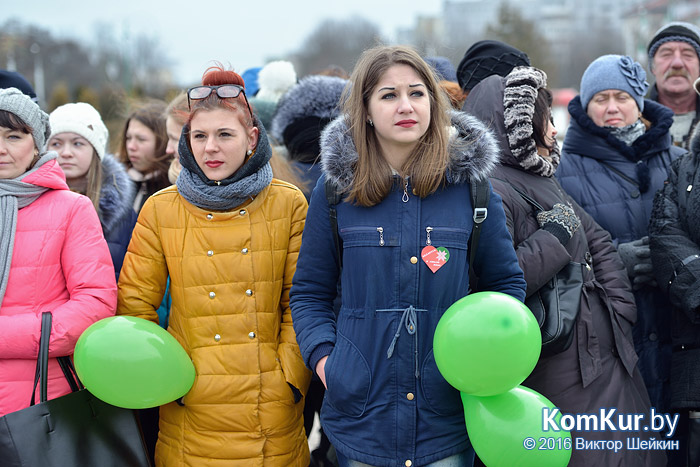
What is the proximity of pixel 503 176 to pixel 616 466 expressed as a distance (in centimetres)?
147

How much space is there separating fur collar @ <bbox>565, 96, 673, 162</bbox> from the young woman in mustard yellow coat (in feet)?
6.57

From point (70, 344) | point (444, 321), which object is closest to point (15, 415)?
point (70, 344)

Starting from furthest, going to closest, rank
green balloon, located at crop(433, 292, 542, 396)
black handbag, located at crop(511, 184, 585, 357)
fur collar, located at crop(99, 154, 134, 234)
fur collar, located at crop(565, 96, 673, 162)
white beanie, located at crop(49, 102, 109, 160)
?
white beanie, located at crop(49, 102, 109, 160) → fur collar, located at crop(565, 96, 673, 162) → fur collar, located at crop(99, 154, 134, 234) → black handbag, located at crop(511, 184, 585, 357) → green balloon, located at crop(433, 292, 542, 396)

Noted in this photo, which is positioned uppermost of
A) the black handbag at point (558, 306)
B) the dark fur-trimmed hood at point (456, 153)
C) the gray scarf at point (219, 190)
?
the dark fur-trimmed hood at point (456, 153)

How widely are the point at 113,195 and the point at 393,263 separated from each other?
198cm

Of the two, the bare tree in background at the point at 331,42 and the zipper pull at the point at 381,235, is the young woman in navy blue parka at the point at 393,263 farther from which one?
the bare tree in background at the point at 331,42

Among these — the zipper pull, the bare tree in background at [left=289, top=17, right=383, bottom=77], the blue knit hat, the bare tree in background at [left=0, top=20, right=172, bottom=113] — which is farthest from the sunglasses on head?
the bare tree in background at [left=289, top=17, right=383, bottom=77]

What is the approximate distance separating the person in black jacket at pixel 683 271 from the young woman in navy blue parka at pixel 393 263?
1.05 metres

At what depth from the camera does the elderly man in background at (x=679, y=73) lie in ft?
15.1

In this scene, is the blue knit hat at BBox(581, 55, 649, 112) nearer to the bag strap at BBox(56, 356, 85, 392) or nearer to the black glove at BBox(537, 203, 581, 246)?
the black glove at BBox(537, 203, 581, 246)

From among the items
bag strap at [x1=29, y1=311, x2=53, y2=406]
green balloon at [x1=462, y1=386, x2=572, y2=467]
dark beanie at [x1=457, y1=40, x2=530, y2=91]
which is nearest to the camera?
green balloon at [x1=462, y1=386, x2=572, y2=467]

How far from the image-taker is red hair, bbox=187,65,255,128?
2932 millimetres

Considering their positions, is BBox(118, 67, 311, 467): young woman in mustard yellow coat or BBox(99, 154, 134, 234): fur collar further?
BBox(99, 154, 134, 234): fur collar
